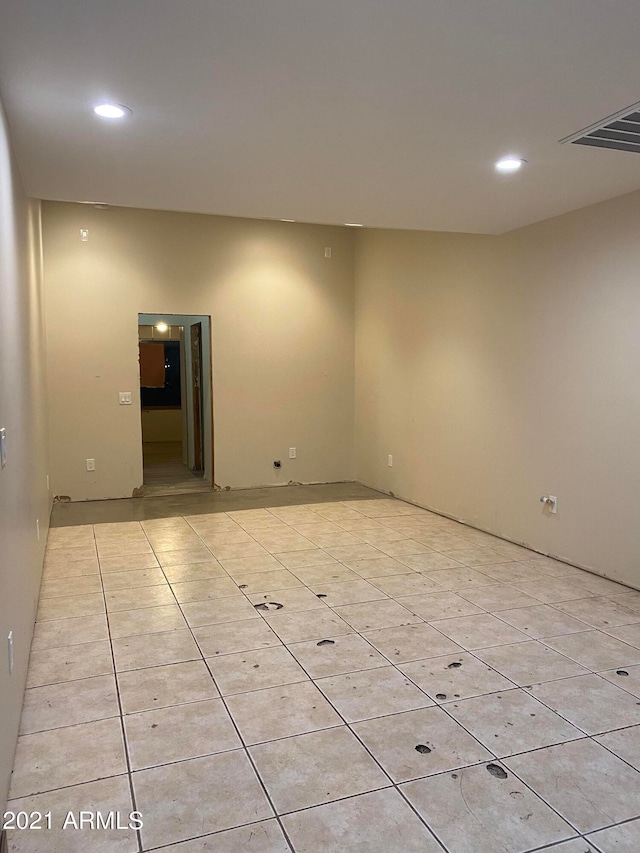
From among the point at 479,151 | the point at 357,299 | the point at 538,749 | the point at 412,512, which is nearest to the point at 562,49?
the point at 479,151

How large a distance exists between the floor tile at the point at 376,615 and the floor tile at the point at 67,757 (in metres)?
1.37

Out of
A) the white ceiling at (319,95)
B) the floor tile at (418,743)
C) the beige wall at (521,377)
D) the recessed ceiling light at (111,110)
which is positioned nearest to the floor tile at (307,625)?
the floor tile at (418,743)

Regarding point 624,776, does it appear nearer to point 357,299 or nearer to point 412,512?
point 412,512

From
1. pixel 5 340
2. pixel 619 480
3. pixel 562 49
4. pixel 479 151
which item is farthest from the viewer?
pixel 619 480

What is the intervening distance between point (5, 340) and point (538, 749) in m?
2.50

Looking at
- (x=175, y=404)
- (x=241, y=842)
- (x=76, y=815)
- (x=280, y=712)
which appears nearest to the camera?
(x=241, y=842)

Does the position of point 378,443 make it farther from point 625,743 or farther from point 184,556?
point 625,743

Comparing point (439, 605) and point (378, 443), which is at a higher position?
point (378, 443)

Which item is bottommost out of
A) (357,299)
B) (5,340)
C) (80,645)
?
(80,645)

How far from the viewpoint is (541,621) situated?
340 cm

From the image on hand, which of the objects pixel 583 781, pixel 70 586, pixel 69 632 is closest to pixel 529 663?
pixel 583 781

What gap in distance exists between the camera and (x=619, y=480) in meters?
3.96

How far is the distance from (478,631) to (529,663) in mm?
382

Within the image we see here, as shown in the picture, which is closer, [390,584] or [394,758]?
[394,758]
